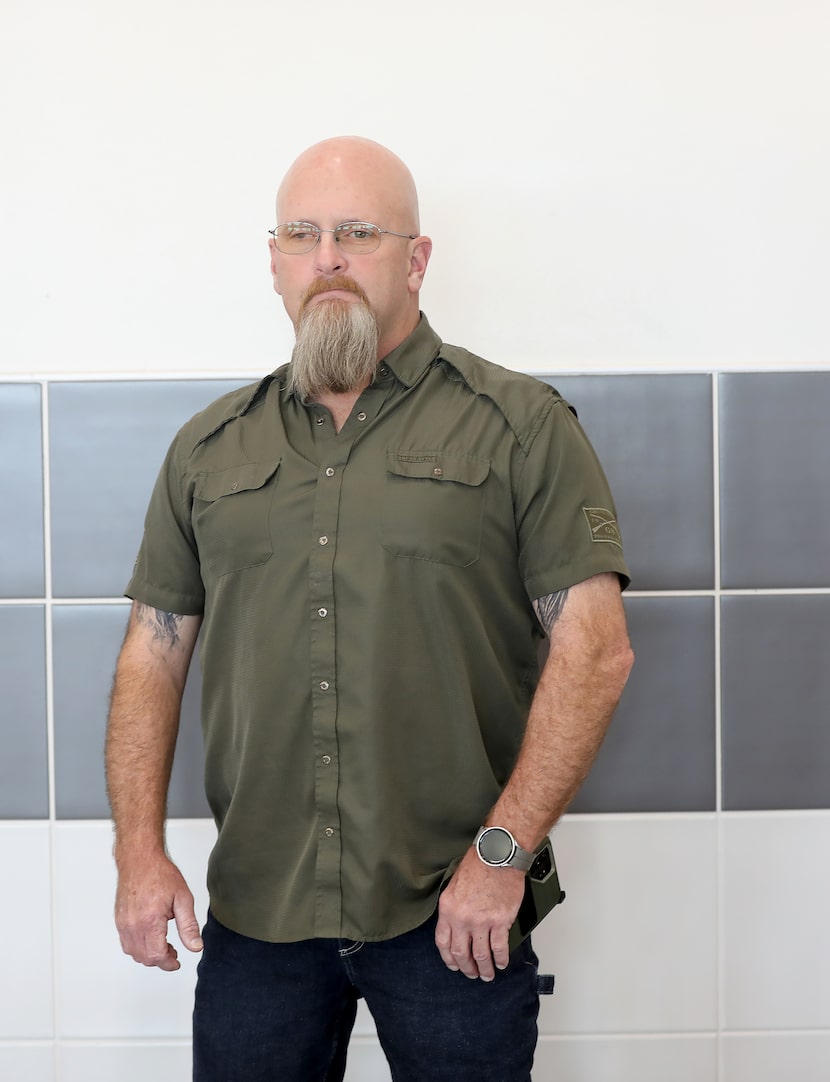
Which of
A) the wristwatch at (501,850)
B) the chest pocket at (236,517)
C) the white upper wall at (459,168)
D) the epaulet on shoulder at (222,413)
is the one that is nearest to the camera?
the wristwatch at (501,850)

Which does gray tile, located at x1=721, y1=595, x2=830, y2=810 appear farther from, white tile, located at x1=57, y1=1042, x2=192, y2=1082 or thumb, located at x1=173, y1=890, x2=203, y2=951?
white tile, located at x1=57, y1=1042, x2=192, y2=1082

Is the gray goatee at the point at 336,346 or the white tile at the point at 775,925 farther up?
the gray goatee at the point at 336,346

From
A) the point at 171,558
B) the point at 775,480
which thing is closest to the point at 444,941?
the point at 171,558

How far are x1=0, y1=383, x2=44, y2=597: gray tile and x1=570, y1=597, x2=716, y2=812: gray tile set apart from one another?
0.95 metres

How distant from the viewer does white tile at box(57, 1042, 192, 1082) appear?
1648mm

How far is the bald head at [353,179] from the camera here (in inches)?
49.7

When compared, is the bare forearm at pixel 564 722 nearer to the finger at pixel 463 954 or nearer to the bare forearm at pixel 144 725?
the finger at pixel 463 954

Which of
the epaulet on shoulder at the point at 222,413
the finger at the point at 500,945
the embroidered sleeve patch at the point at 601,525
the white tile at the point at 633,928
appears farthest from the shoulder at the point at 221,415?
the white tile at the point at 633,928

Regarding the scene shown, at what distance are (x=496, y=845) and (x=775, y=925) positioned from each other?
0.77 meters

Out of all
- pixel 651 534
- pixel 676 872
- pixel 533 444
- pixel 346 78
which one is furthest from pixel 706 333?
pixel 676 872

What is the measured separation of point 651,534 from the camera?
161cm

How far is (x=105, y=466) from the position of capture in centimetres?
163

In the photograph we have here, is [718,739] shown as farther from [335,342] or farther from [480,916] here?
[335,342]

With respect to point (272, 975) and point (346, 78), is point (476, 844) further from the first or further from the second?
point (346, 78)
